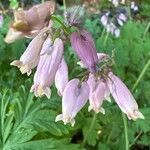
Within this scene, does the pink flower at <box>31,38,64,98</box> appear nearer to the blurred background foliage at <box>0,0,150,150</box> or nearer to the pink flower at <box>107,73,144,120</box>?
the pink flower at <box>107,73,144,120</box>

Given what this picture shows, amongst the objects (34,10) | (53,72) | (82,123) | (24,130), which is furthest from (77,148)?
(34,10)

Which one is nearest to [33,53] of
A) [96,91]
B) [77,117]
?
[96,91]

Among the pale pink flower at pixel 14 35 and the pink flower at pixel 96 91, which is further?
the pink flower at pixel 96 91

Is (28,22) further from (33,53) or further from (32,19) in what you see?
(33,53)

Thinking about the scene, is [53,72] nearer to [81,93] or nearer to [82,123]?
[81,93]

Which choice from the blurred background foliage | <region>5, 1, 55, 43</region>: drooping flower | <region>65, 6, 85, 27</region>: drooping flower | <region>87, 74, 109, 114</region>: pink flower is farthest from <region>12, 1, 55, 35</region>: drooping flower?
the blurred background foliage

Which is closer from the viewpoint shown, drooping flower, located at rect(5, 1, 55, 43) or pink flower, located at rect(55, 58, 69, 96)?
drooping flower, located at rect(5, 1, 55, 43)

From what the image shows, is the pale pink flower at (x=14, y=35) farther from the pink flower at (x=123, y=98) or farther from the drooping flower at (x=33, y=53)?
the pink flower at (x=123, y=98)

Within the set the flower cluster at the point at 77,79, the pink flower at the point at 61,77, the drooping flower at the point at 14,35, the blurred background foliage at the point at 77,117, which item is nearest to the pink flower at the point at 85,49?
the flower cluster at the point at 77,79
